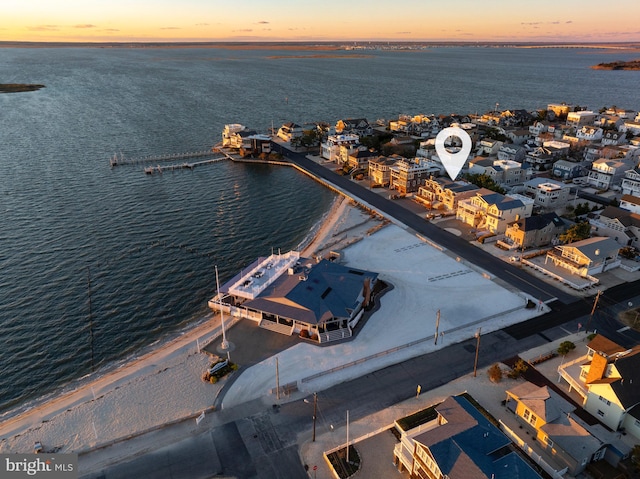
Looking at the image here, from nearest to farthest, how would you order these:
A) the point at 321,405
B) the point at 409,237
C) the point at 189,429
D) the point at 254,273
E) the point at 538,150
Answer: the point at 189,429
the point at 321,405
the point at 254,273
the point at 409,237
the point at 538,150

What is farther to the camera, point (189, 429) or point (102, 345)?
point (102, 345)

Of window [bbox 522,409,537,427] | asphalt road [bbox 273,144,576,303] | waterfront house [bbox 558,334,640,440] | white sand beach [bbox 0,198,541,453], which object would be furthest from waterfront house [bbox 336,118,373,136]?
window [bbox 522,409,537,427]

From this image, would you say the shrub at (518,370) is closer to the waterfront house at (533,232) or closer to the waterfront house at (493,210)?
the waterfront house at (533,232)

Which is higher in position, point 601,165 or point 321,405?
point 601,165

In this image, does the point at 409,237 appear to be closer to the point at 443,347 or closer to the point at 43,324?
the point at 443,347

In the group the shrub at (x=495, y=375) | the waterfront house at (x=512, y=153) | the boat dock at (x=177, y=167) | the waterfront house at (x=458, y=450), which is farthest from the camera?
the waterfront house at (x=512, y=153)

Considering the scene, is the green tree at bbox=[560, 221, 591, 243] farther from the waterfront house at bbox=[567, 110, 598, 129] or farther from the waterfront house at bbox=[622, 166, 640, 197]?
the waterfront house at bbox=[567, 110, 598, 129]

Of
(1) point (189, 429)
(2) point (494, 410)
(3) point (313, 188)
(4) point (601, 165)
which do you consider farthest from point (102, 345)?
(4) point (601, 165)

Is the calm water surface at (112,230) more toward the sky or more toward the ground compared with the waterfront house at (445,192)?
more toward the ground

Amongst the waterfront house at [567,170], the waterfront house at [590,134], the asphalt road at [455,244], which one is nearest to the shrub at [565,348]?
the asphalt road at [455,244]
